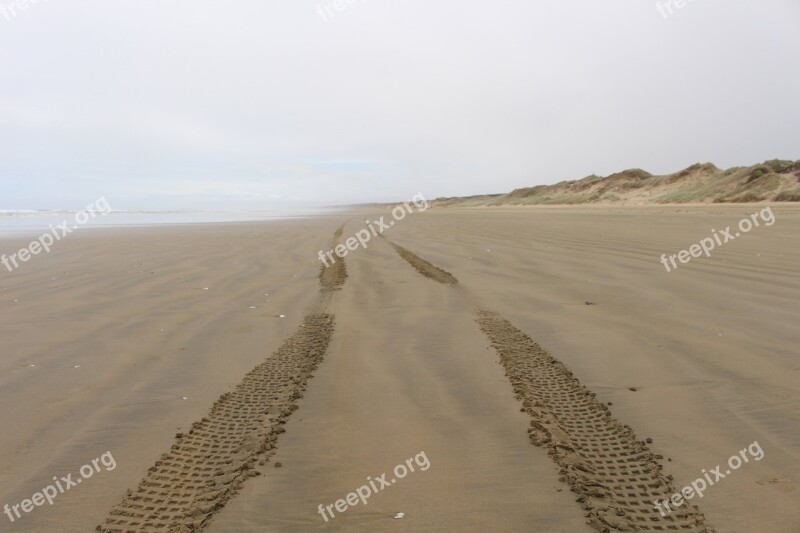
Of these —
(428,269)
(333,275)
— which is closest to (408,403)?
(333,275)

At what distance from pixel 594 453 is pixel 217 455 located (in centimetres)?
209

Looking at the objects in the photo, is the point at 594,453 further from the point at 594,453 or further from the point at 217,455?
the point at 217,455

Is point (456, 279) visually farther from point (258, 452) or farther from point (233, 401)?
point (258, 452)

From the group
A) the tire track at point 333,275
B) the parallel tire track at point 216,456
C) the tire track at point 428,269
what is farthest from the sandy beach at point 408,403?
the tire track at point 428,269

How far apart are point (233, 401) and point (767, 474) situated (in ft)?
10.4

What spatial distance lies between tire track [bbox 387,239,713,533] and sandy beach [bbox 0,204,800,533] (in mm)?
14

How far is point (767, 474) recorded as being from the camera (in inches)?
95.5

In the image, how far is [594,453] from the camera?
2654 millimetres

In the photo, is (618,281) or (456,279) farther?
(456,279)

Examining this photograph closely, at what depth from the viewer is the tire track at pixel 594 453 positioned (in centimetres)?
214

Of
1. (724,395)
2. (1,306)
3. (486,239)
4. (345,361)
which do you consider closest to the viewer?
(724,395)

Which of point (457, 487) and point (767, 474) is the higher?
point (457, 487)

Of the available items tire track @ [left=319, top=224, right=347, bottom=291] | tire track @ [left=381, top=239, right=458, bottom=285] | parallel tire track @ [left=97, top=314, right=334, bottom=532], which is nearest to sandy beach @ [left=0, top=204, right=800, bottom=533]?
parallel tire track @ [left=97, top=314, right=334, bottom=532]

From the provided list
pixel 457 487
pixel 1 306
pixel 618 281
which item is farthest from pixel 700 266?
pixel 1 306
